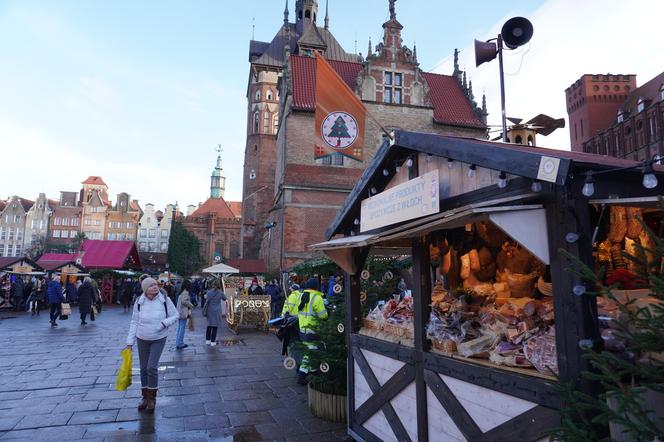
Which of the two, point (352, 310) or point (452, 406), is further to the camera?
point (352, 310)

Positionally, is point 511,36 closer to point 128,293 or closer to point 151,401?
point 151,401

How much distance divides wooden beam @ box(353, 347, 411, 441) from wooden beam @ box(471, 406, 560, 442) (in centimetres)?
125

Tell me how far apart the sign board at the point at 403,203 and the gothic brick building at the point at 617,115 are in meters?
48.1

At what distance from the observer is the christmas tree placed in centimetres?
859

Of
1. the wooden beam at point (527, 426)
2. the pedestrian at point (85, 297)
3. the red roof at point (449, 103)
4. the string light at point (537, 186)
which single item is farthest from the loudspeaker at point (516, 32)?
the red roof at point (449, 103)

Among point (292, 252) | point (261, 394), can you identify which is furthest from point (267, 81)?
point (261, 394)

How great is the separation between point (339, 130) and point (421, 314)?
5.16 m

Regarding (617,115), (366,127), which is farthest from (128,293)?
(617,115)

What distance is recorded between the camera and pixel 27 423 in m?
5.70

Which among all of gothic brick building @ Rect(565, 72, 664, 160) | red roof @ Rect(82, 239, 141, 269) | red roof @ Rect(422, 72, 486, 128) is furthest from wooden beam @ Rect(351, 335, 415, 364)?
gothic brick building @ Rect(565, 72, 664, 160)

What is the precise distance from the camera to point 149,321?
6234 mm

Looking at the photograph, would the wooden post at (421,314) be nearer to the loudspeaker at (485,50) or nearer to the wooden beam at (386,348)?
the wooden beam at (386,348)

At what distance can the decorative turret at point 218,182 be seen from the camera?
113500mm

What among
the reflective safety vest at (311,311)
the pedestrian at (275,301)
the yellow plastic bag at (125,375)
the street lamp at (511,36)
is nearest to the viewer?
the yellow plastic bag at (125,375)
